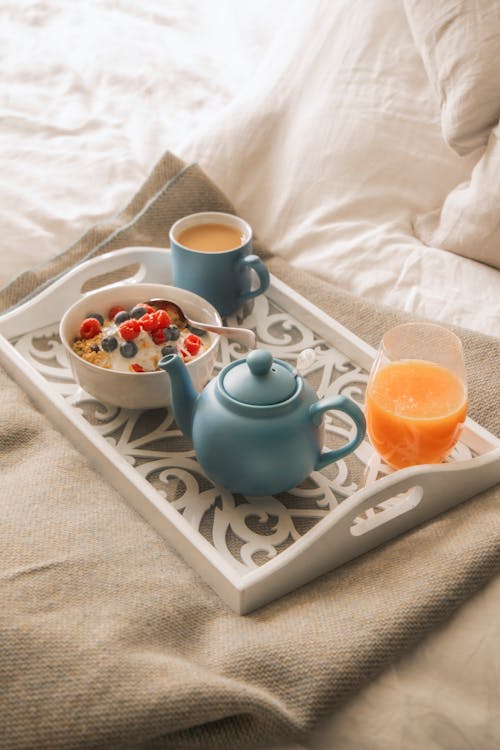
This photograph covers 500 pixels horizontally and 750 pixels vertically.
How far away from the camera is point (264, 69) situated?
A: 61.5 inches

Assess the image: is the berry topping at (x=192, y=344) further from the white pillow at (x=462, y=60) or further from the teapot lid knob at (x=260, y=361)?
the white pillow at (x=462, y=60)

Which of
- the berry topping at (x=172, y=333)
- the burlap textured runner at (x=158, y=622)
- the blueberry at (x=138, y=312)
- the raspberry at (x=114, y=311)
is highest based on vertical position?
the blueberry at (x=138, y=312)

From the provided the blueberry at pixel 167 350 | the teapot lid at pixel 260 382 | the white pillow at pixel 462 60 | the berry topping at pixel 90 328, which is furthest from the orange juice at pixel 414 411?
the white pillow at pixel 462 60

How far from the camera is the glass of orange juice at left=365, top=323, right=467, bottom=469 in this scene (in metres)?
0.90

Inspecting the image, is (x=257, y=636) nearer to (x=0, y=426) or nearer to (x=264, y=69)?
(x=0, y=426)

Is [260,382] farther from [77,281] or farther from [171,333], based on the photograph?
[77,281]

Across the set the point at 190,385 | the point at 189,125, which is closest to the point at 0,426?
the point at 190,385

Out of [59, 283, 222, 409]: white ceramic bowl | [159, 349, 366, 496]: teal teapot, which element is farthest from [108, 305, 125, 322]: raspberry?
[159, 349, 366, 496]: teal teapot

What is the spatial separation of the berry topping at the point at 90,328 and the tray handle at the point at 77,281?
0.15 meters

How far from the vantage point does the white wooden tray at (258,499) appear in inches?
32.2

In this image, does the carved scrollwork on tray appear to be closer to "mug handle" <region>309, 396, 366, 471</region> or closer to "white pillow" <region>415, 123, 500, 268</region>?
"mug handle" <region>309, 396, 366, 471</region>

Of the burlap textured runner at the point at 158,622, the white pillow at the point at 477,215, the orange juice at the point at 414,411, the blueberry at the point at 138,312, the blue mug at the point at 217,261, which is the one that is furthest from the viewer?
the white pillow at the point at 477,215

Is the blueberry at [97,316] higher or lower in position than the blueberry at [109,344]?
lower

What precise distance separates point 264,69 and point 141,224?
0.46m
